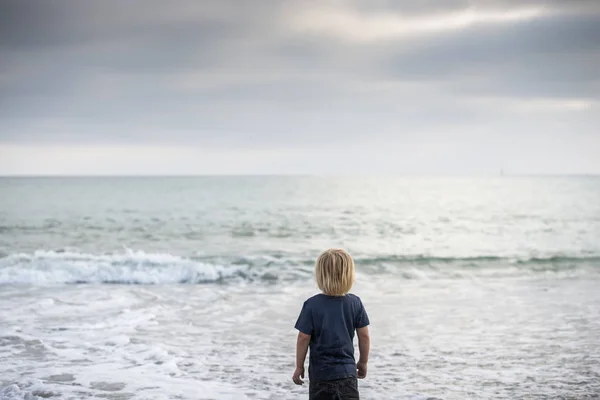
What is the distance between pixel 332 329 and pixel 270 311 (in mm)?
8055

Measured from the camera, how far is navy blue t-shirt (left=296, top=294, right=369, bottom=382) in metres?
4.29

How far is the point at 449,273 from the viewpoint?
18719mm

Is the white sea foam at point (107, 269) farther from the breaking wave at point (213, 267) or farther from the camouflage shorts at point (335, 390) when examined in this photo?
the camouflage shorts at point (335, 390)

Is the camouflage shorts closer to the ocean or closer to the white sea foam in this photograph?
the ocean

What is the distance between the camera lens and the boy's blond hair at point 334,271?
4137mm

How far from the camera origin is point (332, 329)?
428cm

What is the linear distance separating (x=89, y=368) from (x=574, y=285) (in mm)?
12833

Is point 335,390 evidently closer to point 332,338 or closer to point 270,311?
point 332,338

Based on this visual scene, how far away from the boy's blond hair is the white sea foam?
1331 centimetres

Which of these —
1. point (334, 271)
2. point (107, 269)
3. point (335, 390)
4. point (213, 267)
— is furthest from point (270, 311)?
point (334, 271)

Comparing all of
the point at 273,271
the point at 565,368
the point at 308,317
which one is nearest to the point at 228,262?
the point at 273,271

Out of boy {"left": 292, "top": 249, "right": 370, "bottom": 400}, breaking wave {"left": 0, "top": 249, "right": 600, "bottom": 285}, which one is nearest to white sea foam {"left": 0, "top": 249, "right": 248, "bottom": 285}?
breaking wave {"left": 0, "top": 249, "right": 600, "bottom": 285}

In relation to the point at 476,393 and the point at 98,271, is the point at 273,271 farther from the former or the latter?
the point at 476,393

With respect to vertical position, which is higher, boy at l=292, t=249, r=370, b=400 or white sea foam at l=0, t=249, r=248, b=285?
boy at l=292, t=249, r=370, b=400
